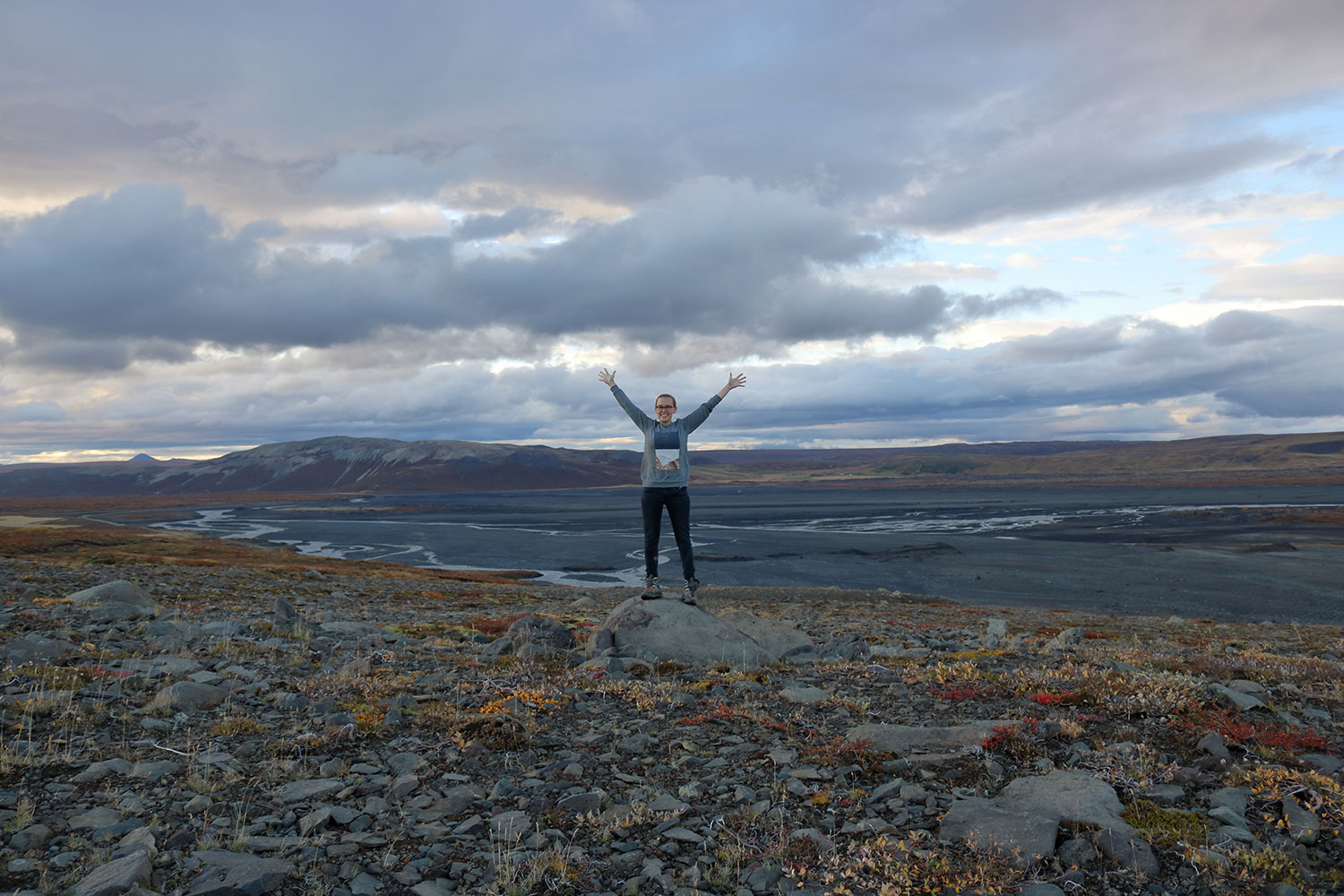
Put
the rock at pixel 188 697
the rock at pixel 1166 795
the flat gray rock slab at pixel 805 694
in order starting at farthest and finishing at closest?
the flat gray rock slab at pixel 805 694, the rock at pixel 188 697, the rock at pixel 1166 795

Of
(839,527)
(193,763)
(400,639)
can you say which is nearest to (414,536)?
(839,527)

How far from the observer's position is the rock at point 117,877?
15.1 feet

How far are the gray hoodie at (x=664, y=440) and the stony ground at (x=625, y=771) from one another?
125 inches

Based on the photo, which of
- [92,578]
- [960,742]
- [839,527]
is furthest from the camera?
[839,527]

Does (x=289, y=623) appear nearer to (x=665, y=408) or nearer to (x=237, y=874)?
(x=665, y=408)

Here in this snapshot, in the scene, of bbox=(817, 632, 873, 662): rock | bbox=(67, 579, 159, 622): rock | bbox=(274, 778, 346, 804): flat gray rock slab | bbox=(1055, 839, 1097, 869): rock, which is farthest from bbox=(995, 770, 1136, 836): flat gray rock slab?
bbox=(67, 579, 159, 622): rock

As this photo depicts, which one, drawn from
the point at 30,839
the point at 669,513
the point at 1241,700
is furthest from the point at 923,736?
the point at 30,839

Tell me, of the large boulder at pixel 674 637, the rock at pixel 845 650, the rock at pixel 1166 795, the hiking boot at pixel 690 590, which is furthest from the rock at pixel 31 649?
the rock at pixel 1166 795

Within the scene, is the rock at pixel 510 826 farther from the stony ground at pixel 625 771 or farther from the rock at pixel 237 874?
the rock at pixel 237 874

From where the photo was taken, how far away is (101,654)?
36.1 feet

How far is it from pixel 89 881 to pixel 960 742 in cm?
743

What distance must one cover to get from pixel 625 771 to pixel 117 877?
412 cm

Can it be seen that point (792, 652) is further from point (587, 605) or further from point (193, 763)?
point (587, 605)

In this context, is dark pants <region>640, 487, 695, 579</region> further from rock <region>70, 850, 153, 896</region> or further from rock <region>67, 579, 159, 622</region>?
rock <region>67, 579, 159, 622</region>
